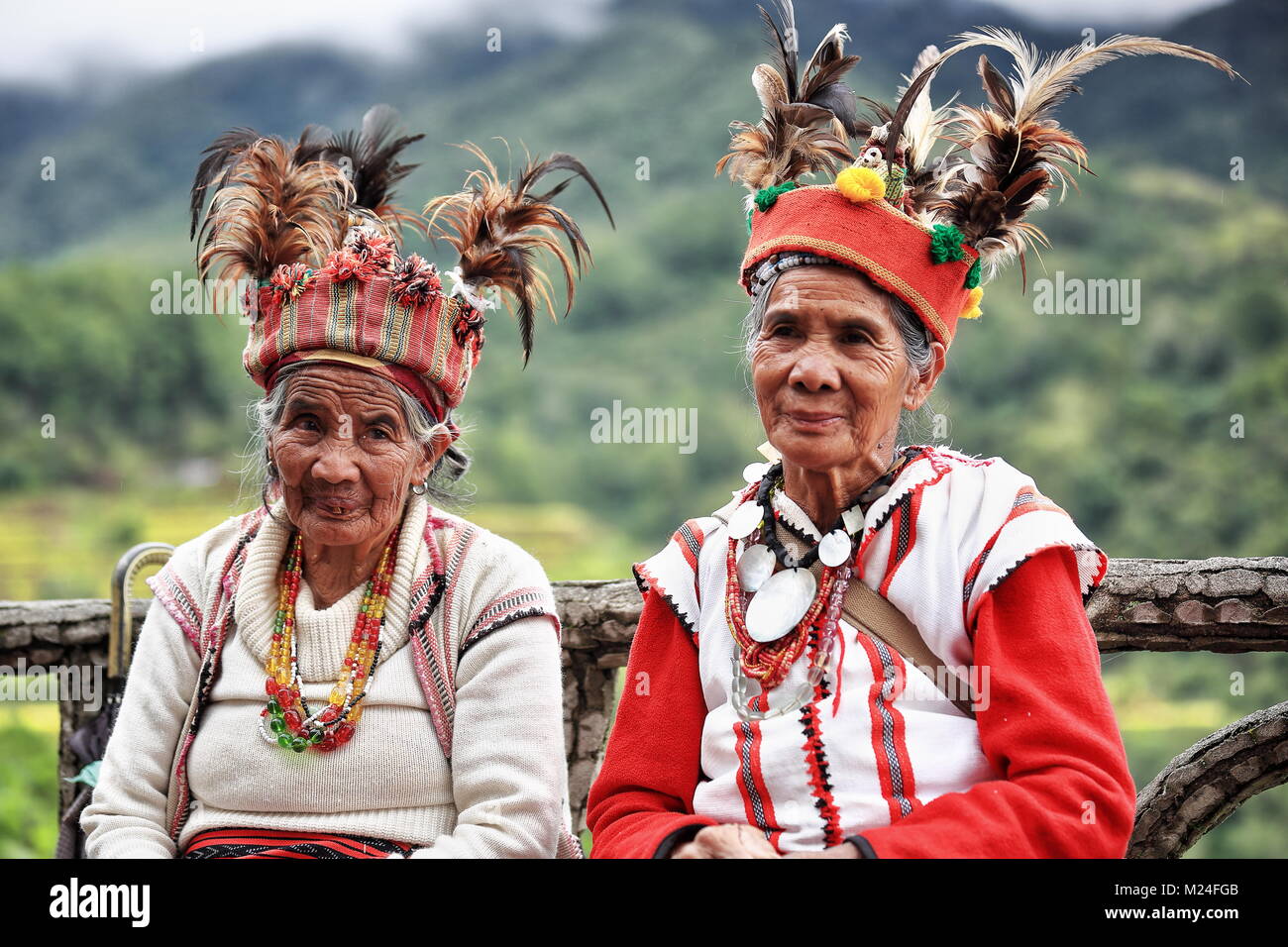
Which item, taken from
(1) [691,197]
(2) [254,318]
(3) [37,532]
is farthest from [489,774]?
(1) [691,197]

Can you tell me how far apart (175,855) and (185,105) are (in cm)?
5931

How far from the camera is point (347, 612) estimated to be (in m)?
2.61

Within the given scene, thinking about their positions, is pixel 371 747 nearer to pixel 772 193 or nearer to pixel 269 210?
pixel 269 210

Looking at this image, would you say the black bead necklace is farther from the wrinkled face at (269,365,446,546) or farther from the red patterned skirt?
the red patterned skirt

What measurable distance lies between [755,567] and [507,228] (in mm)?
1034

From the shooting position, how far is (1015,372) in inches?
1423

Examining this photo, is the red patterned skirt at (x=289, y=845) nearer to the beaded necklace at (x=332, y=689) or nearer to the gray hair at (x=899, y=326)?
the beaded necklace at (x=332, y=689)

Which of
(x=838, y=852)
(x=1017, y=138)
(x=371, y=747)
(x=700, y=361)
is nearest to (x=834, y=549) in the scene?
(x=838, y=852)

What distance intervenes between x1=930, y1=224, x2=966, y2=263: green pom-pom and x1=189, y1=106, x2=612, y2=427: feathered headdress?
2.52 ft

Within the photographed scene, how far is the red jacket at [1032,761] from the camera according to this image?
1.90 m

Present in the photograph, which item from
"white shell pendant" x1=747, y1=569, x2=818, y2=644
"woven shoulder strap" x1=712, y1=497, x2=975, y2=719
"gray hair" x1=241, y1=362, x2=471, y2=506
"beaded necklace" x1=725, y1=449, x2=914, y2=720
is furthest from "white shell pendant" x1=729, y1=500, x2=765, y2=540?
"gray hair" x1=241, y1=362, x2=471, y2=506

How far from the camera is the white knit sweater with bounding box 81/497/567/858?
2.43 meters

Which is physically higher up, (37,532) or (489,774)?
(37,532)
